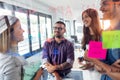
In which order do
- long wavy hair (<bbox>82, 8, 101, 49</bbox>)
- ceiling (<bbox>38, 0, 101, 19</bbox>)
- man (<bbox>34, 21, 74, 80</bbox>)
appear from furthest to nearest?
man (<bbox>34, 21, 74, 80</bbox>)
ceiling (<bbox>38, 0, 101, 19</bbox>)
long wavy hair (<bbox>82, 8, 101, 49</bbox>)

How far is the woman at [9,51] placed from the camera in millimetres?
829

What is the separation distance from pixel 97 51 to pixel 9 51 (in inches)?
18.6

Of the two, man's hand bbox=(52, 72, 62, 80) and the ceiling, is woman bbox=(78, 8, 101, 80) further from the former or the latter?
man's hand bbox=(52, 72, 62, 80)

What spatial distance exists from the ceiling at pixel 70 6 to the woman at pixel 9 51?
0.43 m

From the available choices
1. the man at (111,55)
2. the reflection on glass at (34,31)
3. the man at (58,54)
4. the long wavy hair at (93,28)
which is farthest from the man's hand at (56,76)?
the man at (111,55)

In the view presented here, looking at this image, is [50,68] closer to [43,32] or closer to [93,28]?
[43,32]

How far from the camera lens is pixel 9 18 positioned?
0.88m

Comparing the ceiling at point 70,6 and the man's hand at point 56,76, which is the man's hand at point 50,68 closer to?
the man's hand at point 56,76

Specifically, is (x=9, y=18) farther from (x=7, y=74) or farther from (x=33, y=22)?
(x=33, y=22)

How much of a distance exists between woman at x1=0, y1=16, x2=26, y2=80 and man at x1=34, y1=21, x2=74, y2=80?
394mm

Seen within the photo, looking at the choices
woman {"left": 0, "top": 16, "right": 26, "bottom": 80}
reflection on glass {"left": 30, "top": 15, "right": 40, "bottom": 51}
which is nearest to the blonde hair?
woman {"left": 0, "top": 16, "right": 26, "bottom": 80}

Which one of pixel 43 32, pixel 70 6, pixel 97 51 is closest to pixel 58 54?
pixel 43 32

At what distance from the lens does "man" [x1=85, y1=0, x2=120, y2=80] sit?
78 centimetres

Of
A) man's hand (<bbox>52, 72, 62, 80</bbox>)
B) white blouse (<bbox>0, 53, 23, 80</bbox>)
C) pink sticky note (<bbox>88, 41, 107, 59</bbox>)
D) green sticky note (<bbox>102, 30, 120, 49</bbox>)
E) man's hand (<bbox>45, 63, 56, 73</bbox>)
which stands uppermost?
green sticky note (<bbox>102, 30, 120, 49</bbox>)
